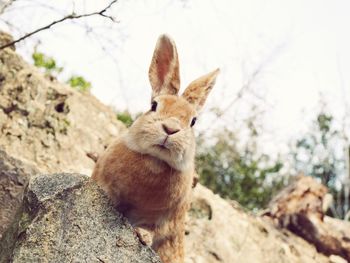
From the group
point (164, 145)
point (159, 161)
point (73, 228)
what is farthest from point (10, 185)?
point (164, 145)

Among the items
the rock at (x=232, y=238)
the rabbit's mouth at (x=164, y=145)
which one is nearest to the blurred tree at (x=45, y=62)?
the rock at (x=232, y=238)

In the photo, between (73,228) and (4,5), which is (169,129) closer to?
(73,228)

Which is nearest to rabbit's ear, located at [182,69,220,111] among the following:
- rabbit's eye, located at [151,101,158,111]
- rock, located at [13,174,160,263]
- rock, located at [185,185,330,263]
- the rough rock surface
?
rabbit's eye, located at [151,101,158,111]

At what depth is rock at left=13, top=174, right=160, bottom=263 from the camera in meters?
3.75

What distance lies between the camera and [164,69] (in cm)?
437

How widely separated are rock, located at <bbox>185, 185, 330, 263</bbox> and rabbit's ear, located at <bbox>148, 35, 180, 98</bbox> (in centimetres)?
316

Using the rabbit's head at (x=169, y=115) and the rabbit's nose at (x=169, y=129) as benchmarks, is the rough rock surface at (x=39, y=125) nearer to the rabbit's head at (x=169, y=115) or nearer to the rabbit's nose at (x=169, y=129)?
the rabbit's head at (x=169, y=115)

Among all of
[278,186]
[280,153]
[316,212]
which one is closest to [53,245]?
[316,212]

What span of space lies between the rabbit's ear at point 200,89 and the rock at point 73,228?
1.00m

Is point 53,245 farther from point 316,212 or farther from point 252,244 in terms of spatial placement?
point 316,212

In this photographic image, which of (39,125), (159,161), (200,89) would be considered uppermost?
(200,89)

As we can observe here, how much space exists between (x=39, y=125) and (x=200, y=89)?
9.08 ft

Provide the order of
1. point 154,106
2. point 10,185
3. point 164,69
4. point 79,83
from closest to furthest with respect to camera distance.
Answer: point 154,106 < point 164,69 < point 10,185 < point 79,83

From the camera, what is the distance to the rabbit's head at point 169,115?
12.2ft
